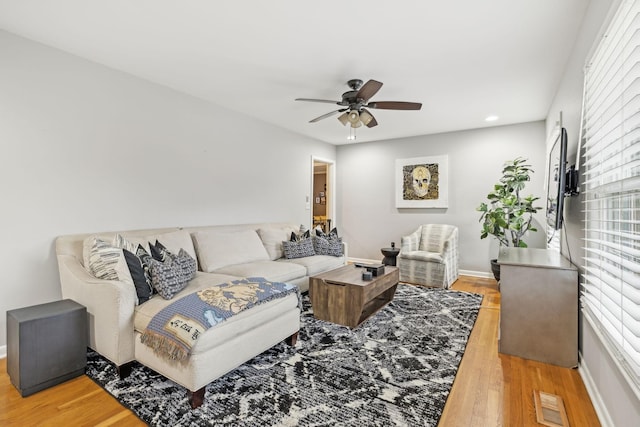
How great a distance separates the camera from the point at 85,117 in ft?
9.68

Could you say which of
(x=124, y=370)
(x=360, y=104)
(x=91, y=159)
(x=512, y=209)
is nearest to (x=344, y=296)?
(x=124, y=370)

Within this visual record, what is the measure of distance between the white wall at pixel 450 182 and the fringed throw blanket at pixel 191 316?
13.6 ft

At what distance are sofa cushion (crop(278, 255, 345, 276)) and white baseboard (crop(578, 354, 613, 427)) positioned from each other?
2631 mm

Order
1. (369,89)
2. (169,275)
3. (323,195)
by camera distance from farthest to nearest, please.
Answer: (323,195), (369,89), (169,275)

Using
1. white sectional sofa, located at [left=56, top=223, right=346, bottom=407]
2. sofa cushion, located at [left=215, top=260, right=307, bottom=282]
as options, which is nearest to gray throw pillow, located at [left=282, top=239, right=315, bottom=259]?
sofa cushion, located at [left=215, top=260, right=307, bottom=282]

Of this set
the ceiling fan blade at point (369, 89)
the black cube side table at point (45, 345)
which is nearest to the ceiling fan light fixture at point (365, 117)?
the ceiling fan blade at point (369, 89)

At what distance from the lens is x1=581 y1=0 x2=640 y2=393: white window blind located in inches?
51.8

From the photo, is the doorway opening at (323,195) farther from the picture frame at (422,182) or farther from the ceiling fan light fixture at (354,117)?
the ceiling fan light fixture at (354,117)

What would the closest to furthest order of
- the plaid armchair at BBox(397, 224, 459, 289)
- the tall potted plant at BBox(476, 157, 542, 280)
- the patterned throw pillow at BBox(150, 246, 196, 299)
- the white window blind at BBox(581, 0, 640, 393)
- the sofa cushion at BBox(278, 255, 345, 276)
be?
the white window blind at BBox(581, 0, 640, 393)
the patterned throw pillow at BBox(150, 246, 196, 299)
the sofa cushion at BBox(278, 255, 345, 276)
the tall potted plant at BBox(476, 157, 542, 280)
the plaid armchair at BBox(397, 224, 459, 289)

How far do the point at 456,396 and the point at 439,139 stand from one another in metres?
4.54

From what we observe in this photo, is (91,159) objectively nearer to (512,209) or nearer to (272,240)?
(272,240)

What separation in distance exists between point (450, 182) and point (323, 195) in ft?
15.8

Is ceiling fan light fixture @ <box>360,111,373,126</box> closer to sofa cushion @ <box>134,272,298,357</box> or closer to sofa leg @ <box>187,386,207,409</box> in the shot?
sofa cushion @ <box>134,272,298,357</box>

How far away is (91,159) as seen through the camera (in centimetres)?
300
